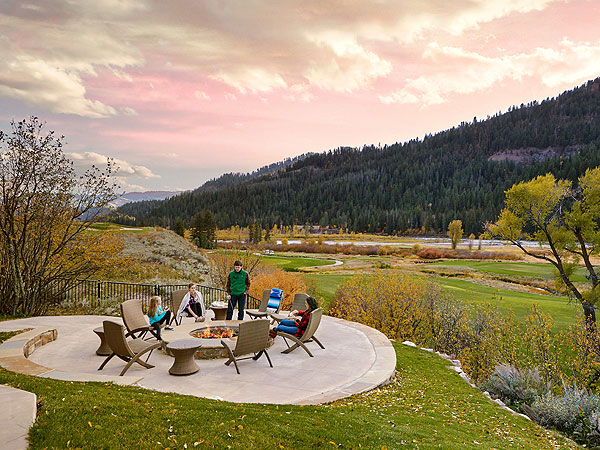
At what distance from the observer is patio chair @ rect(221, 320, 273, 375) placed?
25.8ft

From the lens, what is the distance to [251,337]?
8.01 metres

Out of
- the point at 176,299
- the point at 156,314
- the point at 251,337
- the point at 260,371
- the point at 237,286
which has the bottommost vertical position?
the point at 260,371

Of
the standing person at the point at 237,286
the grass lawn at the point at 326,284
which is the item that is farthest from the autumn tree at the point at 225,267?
the standing person at the point at 237,286

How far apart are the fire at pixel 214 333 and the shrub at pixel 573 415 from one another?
877 cm

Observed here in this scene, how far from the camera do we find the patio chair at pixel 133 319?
920 cm

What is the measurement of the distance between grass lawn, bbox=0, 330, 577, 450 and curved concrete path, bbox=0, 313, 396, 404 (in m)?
0.57

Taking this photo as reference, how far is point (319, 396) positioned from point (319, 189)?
185m

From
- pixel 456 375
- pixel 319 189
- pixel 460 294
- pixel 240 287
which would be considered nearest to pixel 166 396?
pixel 240 287

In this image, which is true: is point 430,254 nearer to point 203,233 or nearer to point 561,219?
point 561,219

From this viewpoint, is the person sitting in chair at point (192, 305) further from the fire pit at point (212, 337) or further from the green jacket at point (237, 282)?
the green jacket at point (237, 282)

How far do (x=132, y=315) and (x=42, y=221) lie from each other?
7254 millimetres

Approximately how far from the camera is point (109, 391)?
5.62m

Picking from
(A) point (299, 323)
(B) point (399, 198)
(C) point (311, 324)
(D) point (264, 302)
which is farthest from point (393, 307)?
(B) point (399, 198)

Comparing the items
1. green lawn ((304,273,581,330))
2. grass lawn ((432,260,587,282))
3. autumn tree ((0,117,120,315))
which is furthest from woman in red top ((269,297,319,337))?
grass lawn ((432,260,587,282))
